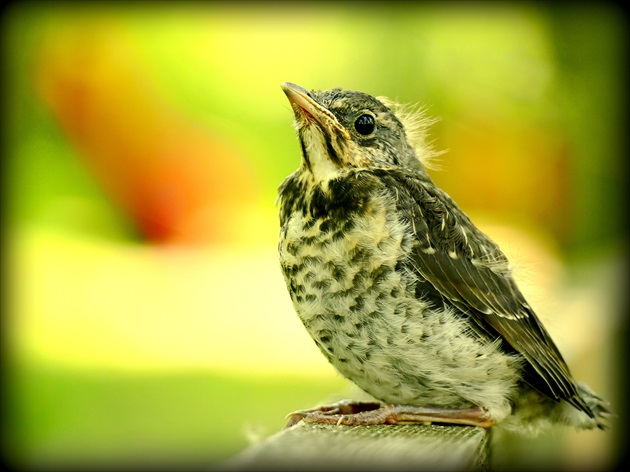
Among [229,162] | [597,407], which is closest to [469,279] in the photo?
[597,407]

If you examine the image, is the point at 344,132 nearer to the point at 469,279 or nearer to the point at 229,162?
the point at 469,279

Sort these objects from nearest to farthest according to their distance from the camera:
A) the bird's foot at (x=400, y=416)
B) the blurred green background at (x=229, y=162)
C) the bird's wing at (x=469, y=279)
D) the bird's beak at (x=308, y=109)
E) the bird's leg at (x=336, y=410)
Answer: the bird's foot at (x=400, y=416) < the bird's leg at (x=336, y=410) < the bird's wing at (x=469, y=279) < the bird's beak at (x=308, y=109) < the blurred green background at (x=229, y=162)

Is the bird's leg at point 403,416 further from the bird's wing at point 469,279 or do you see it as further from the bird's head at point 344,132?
the bird's head at point 344,132

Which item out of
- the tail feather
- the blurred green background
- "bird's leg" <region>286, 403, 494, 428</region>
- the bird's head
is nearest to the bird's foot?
"bird's leg" <region>286, 403, 494, 428</region>

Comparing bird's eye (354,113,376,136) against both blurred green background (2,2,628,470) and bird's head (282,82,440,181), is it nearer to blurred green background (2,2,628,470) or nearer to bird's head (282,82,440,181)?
bird's head (282,82,440,181)

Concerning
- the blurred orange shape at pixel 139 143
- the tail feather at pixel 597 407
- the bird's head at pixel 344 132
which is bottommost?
the tail feather at pixel 597 407

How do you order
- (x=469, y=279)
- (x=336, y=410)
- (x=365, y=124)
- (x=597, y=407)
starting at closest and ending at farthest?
(x=336, y=410)
(x=469, y=279)
(x=365, y=124)
(x=597, y=407)

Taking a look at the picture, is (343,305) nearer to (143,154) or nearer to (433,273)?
(433,273)

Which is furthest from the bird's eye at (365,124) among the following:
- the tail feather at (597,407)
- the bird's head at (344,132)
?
the tail feather at (597,407)
